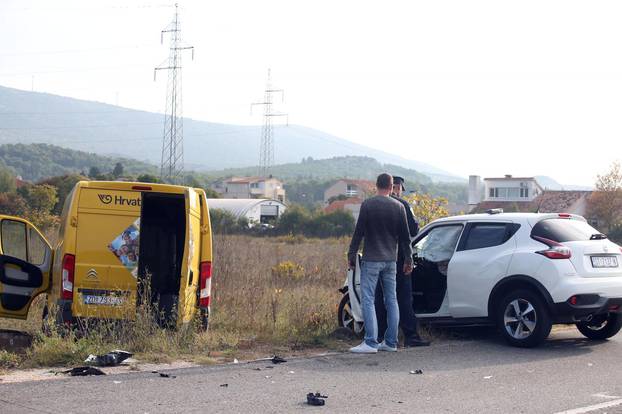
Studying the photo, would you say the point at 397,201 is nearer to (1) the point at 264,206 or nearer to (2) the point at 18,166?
(1) the point at 264,206

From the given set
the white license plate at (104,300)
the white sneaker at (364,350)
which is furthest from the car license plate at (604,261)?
the white license plate at (104,300)

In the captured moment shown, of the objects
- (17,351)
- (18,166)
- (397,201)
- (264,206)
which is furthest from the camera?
(18,166)

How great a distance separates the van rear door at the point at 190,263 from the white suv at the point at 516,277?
203cm

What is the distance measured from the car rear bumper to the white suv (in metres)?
0.01

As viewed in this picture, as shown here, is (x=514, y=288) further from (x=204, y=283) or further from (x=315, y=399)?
(x=315, y=399)

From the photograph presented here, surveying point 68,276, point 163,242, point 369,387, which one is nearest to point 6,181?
point 163,242

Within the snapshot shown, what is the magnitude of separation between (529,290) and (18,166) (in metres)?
112

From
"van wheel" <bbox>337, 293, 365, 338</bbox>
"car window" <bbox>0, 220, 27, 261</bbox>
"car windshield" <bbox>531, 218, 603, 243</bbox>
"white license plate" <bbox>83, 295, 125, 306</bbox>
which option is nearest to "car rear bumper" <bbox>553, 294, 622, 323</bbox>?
"car windshield" <bbox>531, 218, 603, 243</bbox>

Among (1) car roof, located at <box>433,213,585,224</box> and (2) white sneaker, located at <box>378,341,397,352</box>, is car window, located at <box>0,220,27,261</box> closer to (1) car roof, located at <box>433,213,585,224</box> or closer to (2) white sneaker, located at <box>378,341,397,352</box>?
(2) white sneaker, located at <box>378,341,397,352</box>

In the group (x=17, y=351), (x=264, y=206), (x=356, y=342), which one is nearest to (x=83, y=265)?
(x=17, y=351)

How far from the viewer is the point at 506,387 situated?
28.0 feet

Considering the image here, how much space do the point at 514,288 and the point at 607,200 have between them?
53673 millimetres

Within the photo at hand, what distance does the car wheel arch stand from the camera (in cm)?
1063

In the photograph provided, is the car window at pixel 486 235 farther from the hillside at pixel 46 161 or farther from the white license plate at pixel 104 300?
the hillside at pixel 46 161
